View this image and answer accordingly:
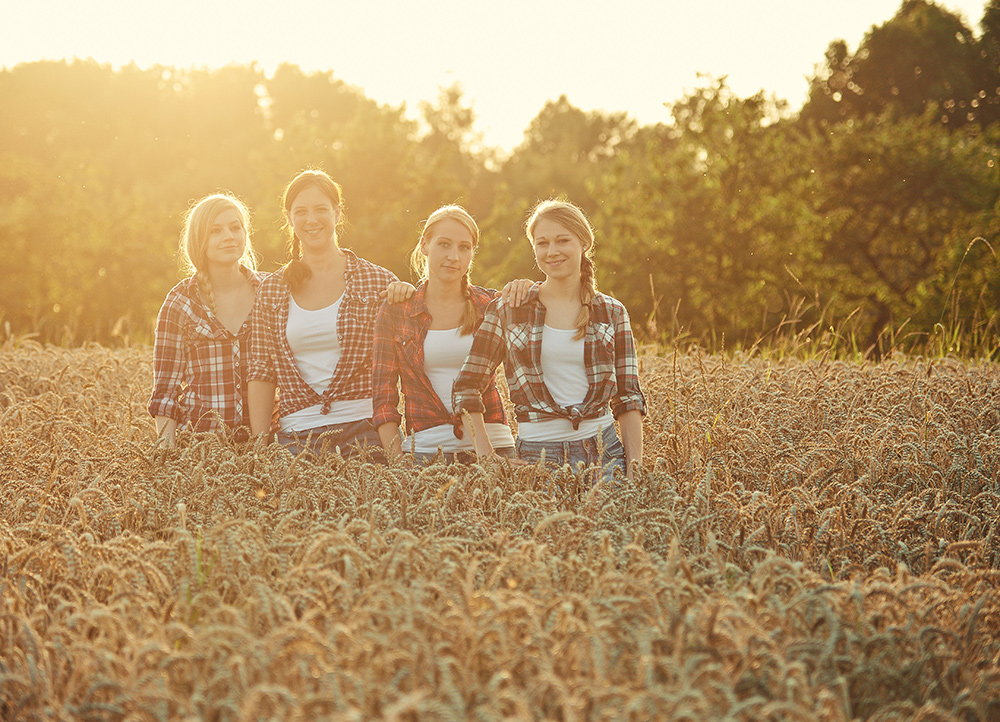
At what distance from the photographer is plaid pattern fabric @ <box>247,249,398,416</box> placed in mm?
5270

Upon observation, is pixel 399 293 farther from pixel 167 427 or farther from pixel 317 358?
pixel 167 427

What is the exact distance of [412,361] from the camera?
5.04 metres

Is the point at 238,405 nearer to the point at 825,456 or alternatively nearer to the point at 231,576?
the point at 231,576

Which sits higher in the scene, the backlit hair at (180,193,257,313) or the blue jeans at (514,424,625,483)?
the backlit hair at (180,193,257,313)

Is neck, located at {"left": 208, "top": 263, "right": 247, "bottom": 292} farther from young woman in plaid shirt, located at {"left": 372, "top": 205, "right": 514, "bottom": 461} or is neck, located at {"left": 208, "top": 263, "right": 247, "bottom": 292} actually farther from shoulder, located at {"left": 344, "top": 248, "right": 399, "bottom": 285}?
young woman in plaid shirt, located at {"left": 372, "top": 205, "right": 514, "bottom": 461}

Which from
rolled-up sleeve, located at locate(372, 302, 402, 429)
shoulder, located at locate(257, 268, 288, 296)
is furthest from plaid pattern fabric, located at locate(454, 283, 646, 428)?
shoulder, located at locate(257, 268, 288, 296)

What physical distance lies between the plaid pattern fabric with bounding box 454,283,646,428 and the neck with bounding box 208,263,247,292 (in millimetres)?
1850

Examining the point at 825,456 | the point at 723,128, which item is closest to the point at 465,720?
the point at 825,456

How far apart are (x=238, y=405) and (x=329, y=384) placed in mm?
664

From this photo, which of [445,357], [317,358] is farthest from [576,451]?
[317,358]

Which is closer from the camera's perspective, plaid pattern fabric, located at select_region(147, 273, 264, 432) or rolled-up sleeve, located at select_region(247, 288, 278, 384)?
rolled-up sleeve, located at select_region(247, 288, 278, 384)

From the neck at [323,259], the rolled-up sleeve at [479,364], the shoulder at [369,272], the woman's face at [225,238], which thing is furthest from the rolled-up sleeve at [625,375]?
the woman's face at [225,238]

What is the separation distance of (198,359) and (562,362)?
7.71 ft

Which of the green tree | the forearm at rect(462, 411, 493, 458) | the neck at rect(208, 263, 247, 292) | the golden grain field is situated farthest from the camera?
the green tree
